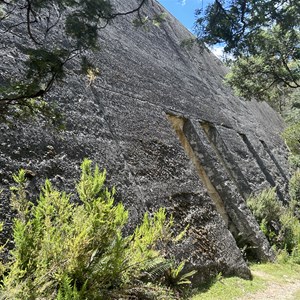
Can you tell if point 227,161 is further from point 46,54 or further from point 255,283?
point 46,54

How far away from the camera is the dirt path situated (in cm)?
458

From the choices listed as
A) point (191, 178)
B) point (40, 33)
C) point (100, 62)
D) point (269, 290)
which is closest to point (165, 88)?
point (100, 62)

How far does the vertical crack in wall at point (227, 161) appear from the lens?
8.35 meters

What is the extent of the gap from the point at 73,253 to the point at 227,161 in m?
6.55

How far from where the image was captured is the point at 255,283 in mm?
5074

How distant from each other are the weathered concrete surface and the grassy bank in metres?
0.20

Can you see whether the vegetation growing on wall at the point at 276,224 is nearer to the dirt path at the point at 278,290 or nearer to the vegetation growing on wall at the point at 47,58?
the dirt path at the point at 278,290

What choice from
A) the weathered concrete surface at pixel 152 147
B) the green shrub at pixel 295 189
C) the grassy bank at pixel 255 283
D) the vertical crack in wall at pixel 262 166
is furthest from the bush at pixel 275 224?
the green shrub at pixel 295 189

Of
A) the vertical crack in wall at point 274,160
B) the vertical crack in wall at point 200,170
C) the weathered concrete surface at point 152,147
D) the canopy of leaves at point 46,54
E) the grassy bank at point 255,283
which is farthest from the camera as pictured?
the vertical crack in wall at point 274,160

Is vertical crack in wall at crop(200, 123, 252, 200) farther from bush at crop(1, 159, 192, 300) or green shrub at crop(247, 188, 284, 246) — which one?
bush at crop(1, 159, 192, 300)

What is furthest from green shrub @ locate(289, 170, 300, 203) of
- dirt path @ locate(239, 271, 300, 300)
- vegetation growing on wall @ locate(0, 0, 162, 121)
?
vegetation growing on wall @ locate(0, 0, 162, 121)

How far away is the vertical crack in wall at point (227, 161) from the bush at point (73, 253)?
5.75 metres

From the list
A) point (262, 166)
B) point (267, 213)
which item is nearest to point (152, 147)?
point (267, 213)

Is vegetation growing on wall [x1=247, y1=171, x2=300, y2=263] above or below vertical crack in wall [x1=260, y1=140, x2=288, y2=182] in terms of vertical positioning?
below
